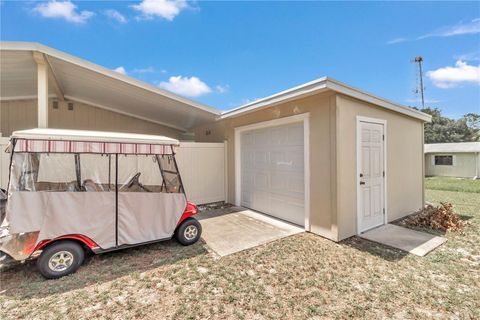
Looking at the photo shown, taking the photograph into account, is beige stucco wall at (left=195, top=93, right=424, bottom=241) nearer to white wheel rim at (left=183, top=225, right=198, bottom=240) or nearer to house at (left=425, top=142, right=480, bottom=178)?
white wheel rim at (left=183, top=225, right=198, bottom=240)

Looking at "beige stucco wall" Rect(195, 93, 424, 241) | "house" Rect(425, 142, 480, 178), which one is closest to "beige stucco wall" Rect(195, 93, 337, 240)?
"beige stucco wall" Rect(195, 93, 424, 241)

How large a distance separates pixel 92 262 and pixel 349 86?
5.40 metres

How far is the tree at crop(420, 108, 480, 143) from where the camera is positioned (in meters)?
30.2

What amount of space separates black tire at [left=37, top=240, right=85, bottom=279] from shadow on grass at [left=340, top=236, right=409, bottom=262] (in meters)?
4.42

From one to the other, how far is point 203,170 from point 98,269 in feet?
14.2

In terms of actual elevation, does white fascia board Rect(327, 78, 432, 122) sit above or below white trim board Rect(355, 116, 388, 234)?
above

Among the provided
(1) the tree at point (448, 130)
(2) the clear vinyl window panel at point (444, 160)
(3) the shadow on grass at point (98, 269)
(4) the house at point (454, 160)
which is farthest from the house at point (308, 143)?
(1) the tree at point (448, 130)

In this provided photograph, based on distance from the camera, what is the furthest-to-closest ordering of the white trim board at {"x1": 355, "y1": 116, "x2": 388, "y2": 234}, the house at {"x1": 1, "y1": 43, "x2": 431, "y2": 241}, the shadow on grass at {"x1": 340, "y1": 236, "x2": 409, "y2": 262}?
1. the white trim board at {"x1": 355, "y1": 116, "x2": 388, "y2": 234}
2. the house at {"x1": 1, "y1": 43, "x2": 431, "y2": 241}
3. the shadow on grass at {"x1": 340, "y1": 236, "x2": 409, "y2": 262}

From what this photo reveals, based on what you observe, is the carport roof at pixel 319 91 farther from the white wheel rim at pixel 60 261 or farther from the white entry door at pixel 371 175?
the white wheel rim at pixel 60 261

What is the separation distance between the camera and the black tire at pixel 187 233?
13.3 ft

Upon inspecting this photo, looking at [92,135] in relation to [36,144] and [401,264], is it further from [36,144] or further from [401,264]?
[401,264]

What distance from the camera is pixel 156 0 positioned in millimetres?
5207

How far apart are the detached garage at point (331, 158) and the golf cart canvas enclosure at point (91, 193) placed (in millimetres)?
2437

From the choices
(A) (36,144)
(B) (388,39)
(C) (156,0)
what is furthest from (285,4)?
(A) (36,144)
